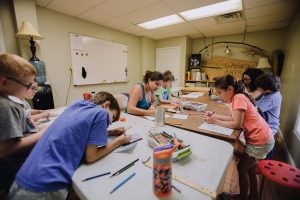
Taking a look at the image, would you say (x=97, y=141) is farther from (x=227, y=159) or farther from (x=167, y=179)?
(x=227, y=159)

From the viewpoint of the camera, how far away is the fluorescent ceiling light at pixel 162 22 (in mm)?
3369

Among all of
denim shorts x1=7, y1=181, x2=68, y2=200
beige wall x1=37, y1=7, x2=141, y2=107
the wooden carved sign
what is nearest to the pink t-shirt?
denim shorts x1=7, y1=181, x2=68, y2=200

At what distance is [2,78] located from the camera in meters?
0.86

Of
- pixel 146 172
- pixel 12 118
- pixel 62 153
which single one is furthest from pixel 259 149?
pixel 12 118

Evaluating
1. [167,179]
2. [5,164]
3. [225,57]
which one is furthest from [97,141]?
[225,57]

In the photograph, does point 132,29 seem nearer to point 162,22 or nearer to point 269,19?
point 162,22

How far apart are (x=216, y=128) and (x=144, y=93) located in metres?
1.01

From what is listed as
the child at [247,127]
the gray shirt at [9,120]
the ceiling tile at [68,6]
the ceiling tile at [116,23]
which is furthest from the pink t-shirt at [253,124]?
the ceiling tile at [116,23]

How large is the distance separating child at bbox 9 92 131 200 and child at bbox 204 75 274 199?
1.05m

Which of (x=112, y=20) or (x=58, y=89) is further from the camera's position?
(x=112, y=20)

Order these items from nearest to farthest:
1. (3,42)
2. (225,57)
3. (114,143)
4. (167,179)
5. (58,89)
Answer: (167,179) → (114,143) → (3,42) → (58,89) → (225,57)

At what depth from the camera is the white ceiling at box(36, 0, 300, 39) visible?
103 inches

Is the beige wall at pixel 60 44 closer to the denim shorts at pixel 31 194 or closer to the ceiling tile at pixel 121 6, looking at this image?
the ceiling tile at pixel 121 6

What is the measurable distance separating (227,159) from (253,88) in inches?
72.7
